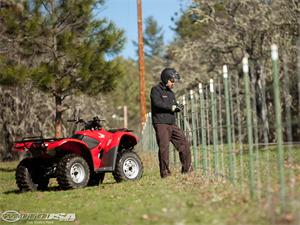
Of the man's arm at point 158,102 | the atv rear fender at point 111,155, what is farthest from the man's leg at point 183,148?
the atv rear fender at point 111,155

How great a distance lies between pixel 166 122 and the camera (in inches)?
465

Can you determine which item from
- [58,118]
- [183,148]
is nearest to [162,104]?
[183,148]

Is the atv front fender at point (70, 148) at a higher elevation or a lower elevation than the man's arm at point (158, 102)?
lower

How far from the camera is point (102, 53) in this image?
23.9 metres

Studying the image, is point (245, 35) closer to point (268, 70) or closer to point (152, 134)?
point (268, 70)

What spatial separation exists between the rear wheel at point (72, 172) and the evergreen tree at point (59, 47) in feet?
34.4

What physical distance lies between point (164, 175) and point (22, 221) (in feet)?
13.2

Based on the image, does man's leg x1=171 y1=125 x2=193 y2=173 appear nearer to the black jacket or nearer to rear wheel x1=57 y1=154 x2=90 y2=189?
the black jacket

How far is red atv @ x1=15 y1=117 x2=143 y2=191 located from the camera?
12.1 meters

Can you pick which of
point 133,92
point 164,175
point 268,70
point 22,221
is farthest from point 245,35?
point 133,92

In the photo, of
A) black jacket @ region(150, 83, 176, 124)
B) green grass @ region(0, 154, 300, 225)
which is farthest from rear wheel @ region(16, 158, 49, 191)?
black jacket @ region(150, 83, 176, 124)

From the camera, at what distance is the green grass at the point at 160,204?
6.52 m

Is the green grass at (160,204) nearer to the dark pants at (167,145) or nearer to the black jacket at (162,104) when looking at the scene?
the dark pants at (167,145)

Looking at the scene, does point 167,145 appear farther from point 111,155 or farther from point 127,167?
point 127,167
